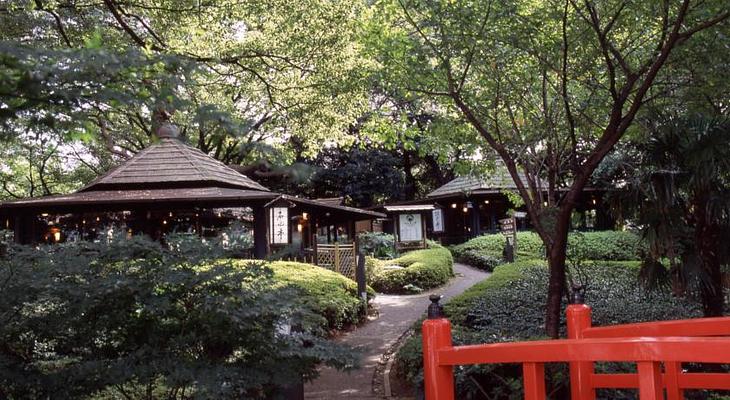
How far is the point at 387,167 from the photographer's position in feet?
115

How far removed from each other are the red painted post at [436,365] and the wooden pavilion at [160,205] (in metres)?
9.75

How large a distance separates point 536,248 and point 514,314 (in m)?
17.1

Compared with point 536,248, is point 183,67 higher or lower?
higher

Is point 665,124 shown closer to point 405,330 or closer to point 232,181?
point 405,330

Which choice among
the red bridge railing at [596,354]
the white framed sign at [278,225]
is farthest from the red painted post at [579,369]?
the white framed sign at [278,225]

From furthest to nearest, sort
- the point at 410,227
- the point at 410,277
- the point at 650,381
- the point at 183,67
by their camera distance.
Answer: the point at 410,227
the point at 410,277
the point at 183,67
the point at 650,381

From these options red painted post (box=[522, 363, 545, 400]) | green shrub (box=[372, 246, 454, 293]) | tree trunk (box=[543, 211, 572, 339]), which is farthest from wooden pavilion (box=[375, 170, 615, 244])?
red painted post (box=[522, 363, 545, 400])

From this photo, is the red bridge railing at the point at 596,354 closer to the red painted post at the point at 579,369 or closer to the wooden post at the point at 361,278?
the red painted post at the point at 579,369

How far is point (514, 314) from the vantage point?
9.22 metres

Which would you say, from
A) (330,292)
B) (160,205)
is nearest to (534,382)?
(330,292)

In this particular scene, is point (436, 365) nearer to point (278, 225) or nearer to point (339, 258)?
point (278, 225)

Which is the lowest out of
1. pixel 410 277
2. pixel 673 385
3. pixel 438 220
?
pixel 410 277

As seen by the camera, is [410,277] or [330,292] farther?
[410,277]

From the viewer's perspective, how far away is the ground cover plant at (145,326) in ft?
11.1
